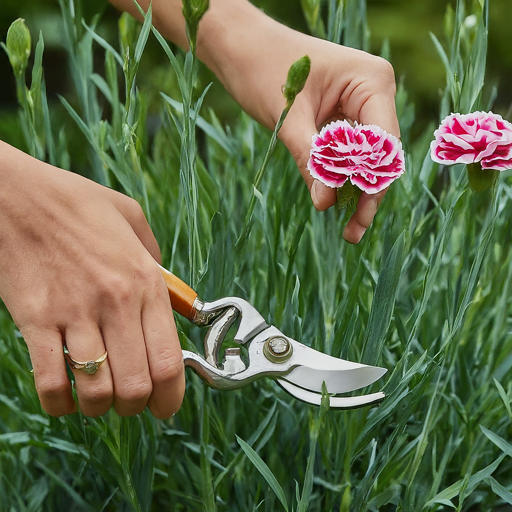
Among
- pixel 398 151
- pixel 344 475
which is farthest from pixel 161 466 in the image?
pixel 398 151

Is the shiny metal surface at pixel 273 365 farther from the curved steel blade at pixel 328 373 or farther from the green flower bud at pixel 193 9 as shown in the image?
the green flower bud at pixel 193 9

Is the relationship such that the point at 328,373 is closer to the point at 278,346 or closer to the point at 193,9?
the point at 278,346

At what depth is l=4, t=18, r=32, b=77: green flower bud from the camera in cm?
68

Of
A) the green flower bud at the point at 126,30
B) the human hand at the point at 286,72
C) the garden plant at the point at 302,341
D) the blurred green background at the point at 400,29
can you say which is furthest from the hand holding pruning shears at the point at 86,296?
the blurred green background at the point at 400,29

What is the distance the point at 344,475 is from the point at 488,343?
11.6 inches

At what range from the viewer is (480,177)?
1.90 ft

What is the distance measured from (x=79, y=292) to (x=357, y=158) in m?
0.25

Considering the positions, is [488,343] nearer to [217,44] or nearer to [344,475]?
[344,475]

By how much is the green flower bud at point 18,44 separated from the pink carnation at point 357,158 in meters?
0.32

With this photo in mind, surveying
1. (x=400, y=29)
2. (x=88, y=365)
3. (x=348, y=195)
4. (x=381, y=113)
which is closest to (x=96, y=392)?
(x=88, y=365)

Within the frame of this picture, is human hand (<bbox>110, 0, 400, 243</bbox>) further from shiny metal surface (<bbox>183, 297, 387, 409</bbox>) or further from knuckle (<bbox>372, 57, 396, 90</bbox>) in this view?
shiny metal surface (<bbox>183, 297, 387, 409</bbox>)

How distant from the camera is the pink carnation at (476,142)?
55 cm

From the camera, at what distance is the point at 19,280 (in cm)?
48

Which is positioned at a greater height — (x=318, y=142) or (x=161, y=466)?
(x=318, y=142)
